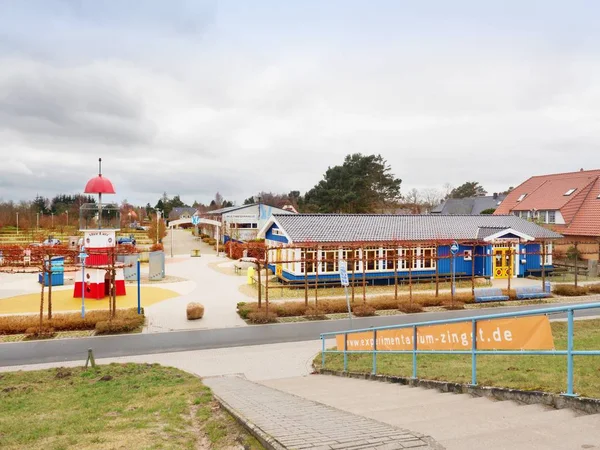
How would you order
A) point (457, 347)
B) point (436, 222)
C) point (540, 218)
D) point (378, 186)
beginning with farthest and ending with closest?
point (378, 186) → point (540, 218) → point (436, 222) → point (457, 347)

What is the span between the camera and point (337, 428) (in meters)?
4.82

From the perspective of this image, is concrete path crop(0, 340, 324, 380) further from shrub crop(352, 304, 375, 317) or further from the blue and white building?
the blue and white building

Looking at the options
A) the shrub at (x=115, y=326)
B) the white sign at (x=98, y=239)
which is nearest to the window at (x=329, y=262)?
the white sign at (x=98, y=239)

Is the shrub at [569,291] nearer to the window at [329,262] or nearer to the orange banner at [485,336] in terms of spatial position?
the window at [329,262]

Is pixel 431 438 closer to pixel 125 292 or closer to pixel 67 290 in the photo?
pixel 125 292

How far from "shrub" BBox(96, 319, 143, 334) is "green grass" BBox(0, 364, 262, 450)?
5.66 meters

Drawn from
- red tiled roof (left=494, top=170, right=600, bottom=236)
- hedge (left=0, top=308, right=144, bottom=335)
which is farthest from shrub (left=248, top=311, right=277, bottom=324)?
red tiled roof (left=494, top=170, right=600, bottom=236)

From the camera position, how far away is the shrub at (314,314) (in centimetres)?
2125

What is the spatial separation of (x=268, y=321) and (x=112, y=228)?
11.1 m

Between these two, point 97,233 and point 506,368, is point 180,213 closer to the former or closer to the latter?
point 97,233

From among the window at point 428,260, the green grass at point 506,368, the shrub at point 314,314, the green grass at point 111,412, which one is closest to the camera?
the green grass at point 111,412

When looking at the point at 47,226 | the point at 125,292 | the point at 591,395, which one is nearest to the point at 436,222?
the point at 125,292

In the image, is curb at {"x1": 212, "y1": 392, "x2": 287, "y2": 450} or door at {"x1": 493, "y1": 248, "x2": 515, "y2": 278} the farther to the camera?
door at {"x1": 493, "y1": 248, "x2": 515, "y2": 278}

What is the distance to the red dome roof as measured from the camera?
2517cm
